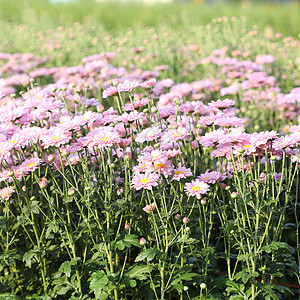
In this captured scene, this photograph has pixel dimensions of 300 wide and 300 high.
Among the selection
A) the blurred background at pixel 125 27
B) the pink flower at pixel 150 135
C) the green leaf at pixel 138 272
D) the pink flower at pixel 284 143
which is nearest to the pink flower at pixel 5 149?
the pink flower at pixel 150 135

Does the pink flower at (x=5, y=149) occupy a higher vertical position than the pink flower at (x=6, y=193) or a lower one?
higher

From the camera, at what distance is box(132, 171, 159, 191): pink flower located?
1.93 meters

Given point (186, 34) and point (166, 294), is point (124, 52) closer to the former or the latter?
point (186, 34)

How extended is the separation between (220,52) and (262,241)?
3124 millimetres

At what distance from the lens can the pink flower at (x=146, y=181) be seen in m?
1.93

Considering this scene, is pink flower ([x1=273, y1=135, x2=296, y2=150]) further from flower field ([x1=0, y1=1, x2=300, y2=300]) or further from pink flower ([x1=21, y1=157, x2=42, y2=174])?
pink flower ([x1=21, y1=157, x2=42, y2=174])

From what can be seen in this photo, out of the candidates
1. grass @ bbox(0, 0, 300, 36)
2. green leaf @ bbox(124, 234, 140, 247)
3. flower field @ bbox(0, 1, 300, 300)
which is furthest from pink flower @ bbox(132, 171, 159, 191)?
grass @ bbox(0, 0, 300, 36)

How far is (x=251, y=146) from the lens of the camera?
2068 mm

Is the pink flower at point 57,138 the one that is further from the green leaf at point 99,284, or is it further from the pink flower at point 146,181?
the green leaf at point 99,284

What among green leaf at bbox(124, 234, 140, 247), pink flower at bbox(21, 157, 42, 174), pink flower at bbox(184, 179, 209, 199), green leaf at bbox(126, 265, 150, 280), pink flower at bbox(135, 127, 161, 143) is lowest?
green leaf at bbox(126, 265, 150, 280)

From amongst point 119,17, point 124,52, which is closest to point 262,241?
point 124,52

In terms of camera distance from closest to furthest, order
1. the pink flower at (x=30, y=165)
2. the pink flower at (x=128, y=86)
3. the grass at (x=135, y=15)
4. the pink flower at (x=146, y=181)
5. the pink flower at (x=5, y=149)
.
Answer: the pink flower at (x=146, y=181) → the pink flower at (x=5, y=149) → the pink flower at (x=30, y=165) → the pink flower at (x=128, y=86) → the grass at (x=135, y=15)

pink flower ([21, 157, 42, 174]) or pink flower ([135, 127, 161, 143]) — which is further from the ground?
pink flower ([135, 127, 161, 143])

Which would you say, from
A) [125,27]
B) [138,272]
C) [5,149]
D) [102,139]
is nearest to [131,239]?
[138,272]
